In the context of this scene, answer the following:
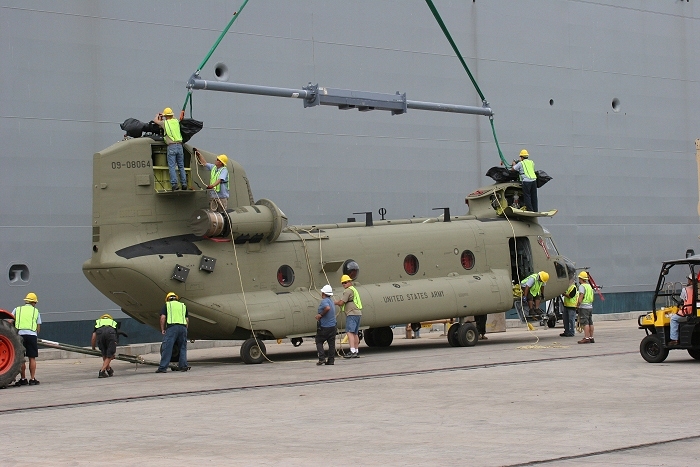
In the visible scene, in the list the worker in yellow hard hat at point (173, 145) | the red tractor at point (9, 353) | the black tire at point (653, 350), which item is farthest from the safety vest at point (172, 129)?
the black tire at point (653, 350)

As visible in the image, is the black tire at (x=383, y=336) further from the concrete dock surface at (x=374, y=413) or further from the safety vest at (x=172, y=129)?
the safety vest at (x=172, y=129)

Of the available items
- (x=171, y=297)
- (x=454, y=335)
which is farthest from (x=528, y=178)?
(x=171, y=297)

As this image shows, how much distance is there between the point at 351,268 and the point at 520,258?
17.6 feet

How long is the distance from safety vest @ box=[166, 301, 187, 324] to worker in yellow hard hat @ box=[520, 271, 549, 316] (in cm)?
920

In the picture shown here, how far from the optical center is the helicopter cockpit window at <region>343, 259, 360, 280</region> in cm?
2130

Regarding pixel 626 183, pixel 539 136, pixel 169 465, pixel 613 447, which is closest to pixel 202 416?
pixel 169 465

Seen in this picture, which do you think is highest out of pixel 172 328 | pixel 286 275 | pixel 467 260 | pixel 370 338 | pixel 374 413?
pixel 467 260

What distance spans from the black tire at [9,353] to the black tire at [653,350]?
1079 centimetres

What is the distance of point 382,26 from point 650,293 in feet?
44.5

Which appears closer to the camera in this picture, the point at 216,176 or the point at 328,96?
the point at 216,176

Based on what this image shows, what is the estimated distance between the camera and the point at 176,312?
1830 cm

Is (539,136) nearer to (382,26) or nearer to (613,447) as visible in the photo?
(382,26)

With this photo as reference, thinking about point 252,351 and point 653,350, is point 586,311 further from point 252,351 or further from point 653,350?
point 252,351

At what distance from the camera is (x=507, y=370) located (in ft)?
55.4
